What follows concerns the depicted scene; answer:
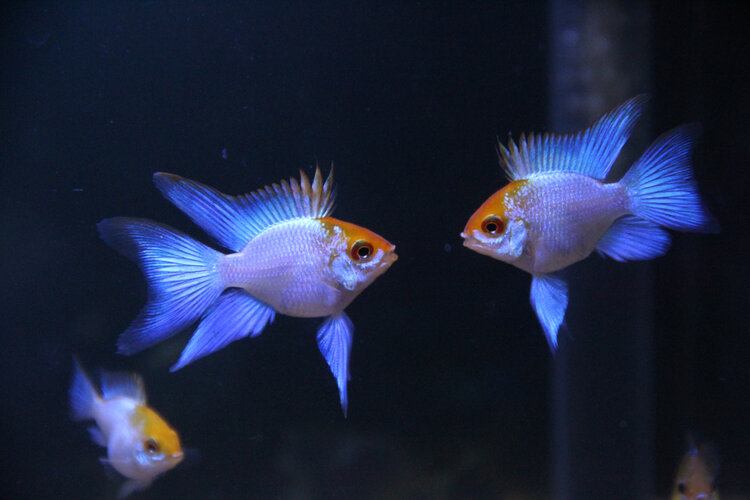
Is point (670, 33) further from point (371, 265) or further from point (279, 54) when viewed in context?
point (371, 265)

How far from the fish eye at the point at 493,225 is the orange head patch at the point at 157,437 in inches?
55.2

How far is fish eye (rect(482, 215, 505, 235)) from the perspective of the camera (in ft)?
5.05

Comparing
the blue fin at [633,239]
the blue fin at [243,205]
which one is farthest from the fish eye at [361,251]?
the blue fin at [633,239]

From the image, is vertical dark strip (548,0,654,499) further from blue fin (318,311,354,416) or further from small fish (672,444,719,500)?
blue fin (318,311,354,416)

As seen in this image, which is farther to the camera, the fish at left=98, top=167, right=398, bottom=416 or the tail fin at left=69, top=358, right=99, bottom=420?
the tail fin at left=69, top=358, right=99, bottom=420

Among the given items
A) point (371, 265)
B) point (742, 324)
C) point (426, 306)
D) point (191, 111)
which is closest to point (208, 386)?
point (426, 306)

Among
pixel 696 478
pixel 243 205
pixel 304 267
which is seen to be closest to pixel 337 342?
pixel 304 267

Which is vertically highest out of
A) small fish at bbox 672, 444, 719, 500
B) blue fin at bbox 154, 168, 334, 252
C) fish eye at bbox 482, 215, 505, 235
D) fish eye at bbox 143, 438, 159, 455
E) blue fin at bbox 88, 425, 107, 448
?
blue fin at bbox 154, 168, 334, 252

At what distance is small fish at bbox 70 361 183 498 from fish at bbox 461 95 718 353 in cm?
137

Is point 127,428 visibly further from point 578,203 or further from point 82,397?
point 578,203

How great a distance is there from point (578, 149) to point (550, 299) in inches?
17.0

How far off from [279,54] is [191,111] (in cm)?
43

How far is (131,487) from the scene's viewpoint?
2.34 m

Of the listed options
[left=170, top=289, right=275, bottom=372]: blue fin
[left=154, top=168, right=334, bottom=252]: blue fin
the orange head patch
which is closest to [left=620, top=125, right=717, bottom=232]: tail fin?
[left=154, top=168, right=334, bottom=252]: blue fin
